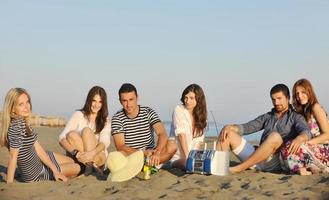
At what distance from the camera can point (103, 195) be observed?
5.84 m

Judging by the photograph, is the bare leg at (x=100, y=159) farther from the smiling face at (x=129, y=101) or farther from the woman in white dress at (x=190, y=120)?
the woman in white dress at (x=190, y=120)

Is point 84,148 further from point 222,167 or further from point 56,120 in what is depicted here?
point 56,120

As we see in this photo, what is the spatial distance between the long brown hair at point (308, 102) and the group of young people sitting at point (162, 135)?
0.04 ft

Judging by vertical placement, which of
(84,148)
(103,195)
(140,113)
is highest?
(140,113)

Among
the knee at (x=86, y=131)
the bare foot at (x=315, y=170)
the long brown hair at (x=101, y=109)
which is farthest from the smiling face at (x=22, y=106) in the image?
the bare foot at (x=315, y=170)

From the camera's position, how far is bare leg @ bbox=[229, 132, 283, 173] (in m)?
6.29

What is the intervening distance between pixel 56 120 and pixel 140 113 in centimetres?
1748

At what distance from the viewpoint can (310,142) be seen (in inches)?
247

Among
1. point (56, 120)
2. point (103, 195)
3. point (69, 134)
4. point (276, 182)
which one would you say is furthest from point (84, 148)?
point (56, 120)

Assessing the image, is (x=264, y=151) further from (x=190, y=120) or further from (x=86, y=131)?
(x=86, y=131)

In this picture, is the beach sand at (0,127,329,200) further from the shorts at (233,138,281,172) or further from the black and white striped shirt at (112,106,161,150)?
the black and white striped shirt at (112,106,161,150)

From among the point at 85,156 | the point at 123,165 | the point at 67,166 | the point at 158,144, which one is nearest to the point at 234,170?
the point at 158,144

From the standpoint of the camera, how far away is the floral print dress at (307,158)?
20.3ft

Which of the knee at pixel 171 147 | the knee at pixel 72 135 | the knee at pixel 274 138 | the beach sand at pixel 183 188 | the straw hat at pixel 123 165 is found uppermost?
the knee at pixel 72 135
